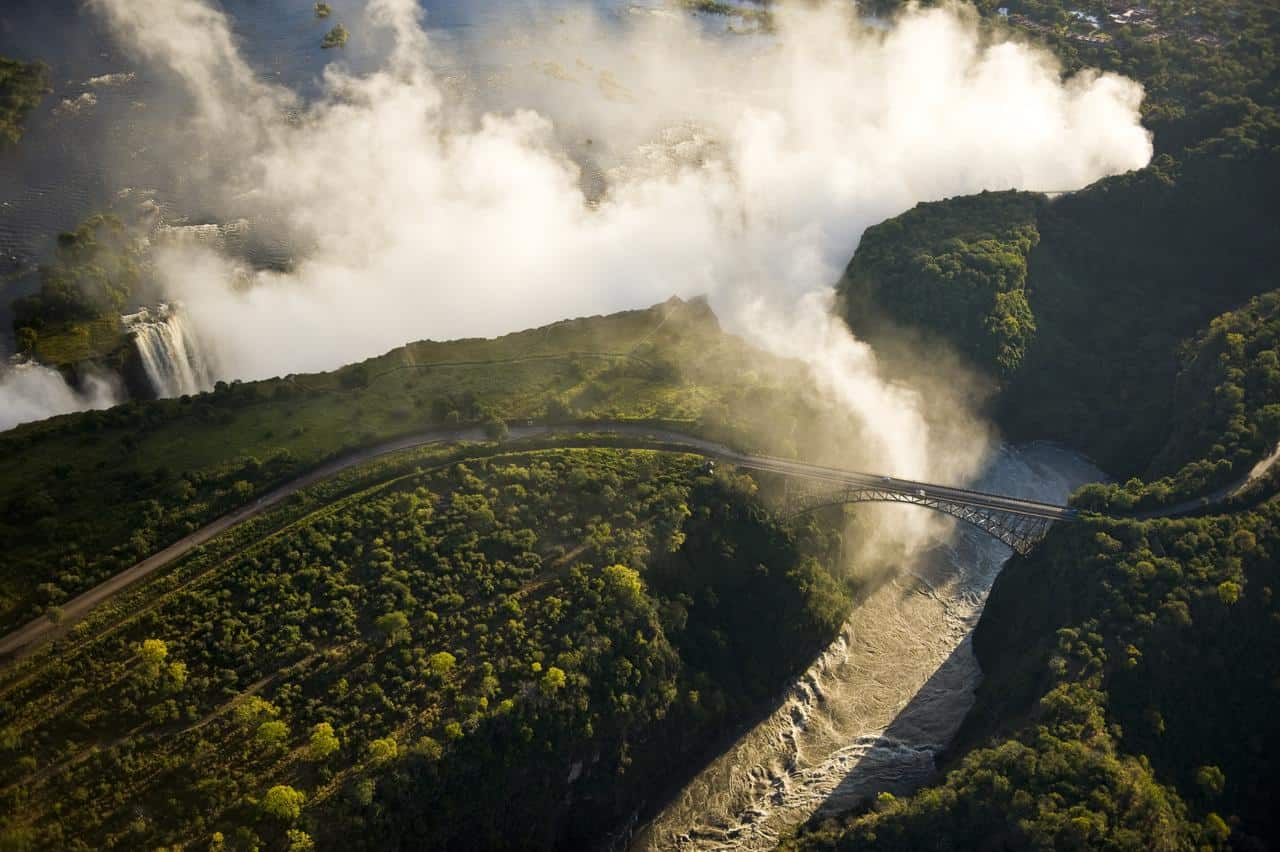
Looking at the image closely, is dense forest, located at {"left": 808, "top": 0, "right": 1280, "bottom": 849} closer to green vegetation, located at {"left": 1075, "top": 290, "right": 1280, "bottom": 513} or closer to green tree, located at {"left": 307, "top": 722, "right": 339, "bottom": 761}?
green vegetation, located at {"left": 1075, "top": 290, "right": 1280, "bottom": 513}

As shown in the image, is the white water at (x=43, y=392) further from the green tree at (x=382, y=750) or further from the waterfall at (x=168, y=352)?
the green tree at (x=382, y=750)

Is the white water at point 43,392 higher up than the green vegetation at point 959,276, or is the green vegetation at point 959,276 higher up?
the green vegetation at point 959,276

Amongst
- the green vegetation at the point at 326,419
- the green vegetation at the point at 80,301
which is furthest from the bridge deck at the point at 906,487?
the green vegetation at the point at 80,301

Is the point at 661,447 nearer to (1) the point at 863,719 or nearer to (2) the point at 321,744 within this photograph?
(1) the point at 863,719

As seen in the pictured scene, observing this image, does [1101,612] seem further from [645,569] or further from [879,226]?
[879,226]

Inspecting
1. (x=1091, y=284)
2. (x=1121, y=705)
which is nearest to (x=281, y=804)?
(x=1121, y=705)

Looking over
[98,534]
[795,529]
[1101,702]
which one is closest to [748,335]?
[795,529]
